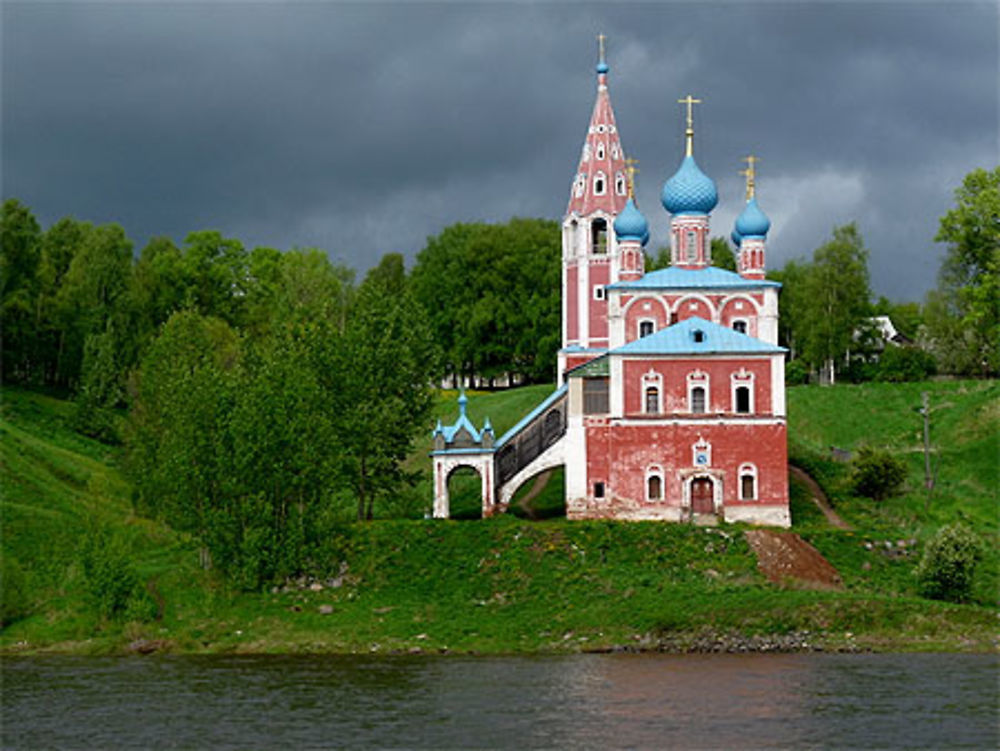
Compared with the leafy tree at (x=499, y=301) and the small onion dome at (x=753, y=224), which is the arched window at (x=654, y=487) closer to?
the small onion dome at (x=753, y=224)

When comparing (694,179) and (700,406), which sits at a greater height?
(694,179)

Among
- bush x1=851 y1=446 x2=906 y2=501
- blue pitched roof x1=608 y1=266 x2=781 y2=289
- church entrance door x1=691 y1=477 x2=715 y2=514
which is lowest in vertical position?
church entrance door x1=691 y1=477 x2=715 y2=514

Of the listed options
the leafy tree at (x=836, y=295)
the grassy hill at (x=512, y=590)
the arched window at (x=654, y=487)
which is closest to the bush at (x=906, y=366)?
the leafy tree at (x=836, y=295)

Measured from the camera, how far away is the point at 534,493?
56156 millimetres

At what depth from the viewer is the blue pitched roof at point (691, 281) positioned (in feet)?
181

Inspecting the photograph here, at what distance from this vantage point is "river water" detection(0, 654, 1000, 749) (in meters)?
30.0

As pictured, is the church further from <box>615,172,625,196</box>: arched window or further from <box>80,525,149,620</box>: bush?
<box>80,525,149,620</box>: bush

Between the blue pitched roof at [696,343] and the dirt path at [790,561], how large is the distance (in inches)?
233

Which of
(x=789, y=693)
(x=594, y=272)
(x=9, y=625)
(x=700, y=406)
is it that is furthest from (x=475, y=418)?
(x=789, y=693)

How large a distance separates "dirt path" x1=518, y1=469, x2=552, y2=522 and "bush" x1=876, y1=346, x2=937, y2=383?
28706 mm

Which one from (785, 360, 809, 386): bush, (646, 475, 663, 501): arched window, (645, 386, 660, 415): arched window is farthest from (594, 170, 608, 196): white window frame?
(785, 360, 809, 386): bush

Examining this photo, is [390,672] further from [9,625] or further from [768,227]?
[768,227]

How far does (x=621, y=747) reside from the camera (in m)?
28.9

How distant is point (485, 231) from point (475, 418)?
790 inches
